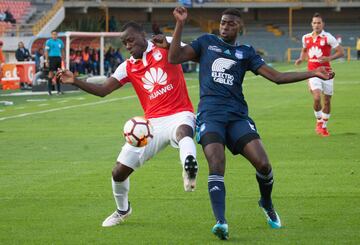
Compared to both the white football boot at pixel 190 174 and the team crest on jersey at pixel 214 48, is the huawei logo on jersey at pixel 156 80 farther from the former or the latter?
the white football boot at pixel 190 174

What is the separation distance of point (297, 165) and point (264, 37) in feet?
225

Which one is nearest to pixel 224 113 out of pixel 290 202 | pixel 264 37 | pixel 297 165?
pixel 290 202

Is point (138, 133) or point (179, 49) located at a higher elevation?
point (179, 49)

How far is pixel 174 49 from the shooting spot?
922 centimetres

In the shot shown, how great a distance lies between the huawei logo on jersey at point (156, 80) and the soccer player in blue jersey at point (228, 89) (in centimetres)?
53

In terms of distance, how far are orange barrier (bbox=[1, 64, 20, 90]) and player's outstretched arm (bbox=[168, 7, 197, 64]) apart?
1159 inches

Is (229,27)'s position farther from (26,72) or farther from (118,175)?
(26,72)

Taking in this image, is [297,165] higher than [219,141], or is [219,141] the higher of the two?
[219,141]

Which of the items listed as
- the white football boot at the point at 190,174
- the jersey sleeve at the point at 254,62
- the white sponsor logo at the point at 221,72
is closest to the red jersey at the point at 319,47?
the jersey sleeve at the point at 254,62

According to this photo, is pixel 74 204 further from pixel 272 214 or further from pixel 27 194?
pixel 272 214

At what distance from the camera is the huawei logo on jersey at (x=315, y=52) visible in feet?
65.2

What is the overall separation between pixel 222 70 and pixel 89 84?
1.53 m

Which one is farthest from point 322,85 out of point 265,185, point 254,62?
point 265,185

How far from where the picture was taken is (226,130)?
366 inches
